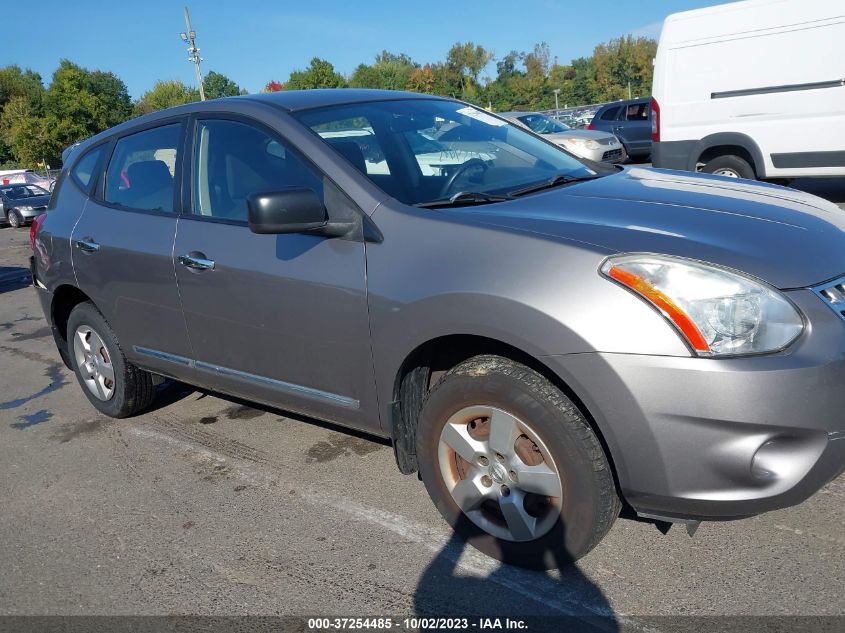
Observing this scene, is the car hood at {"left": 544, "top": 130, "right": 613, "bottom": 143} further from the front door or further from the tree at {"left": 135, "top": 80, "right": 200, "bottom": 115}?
the tree at {"left": 135, "top": 80, "right": 200, "bottom": 115}

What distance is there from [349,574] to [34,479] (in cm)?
208

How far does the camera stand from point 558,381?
241 centimetres

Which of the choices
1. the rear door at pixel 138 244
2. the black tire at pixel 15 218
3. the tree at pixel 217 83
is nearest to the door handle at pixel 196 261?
the rear door at pixel 138 244

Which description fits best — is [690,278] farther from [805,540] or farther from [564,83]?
[564,83]

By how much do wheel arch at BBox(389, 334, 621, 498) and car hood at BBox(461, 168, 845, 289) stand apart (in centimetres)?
44

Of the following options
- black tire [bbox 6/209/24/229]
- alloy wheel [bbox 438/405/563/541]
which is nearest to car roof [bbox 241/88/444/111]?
alloy wheel [bbox 438/405/563/541]

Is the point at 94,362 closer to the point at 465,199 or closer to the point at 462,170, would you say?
the point at 462,170

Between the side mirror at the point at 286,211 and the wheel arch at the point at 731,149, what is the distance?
7282mm

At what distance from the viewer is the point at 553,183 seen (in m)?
3.22

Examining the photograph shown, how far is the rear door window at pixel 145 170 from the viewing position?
3.71 metres

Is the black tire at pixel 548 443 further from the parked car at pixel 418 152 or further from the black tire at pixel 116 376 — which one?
the black tire at pixel 116 376

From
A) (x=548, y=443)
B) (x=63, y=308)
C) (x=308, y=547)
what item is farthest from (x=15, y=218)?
(x=548, y=443)

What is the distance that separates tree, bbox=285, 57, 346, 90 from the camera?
211 ft

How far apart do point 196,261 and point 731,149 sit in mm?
7598
